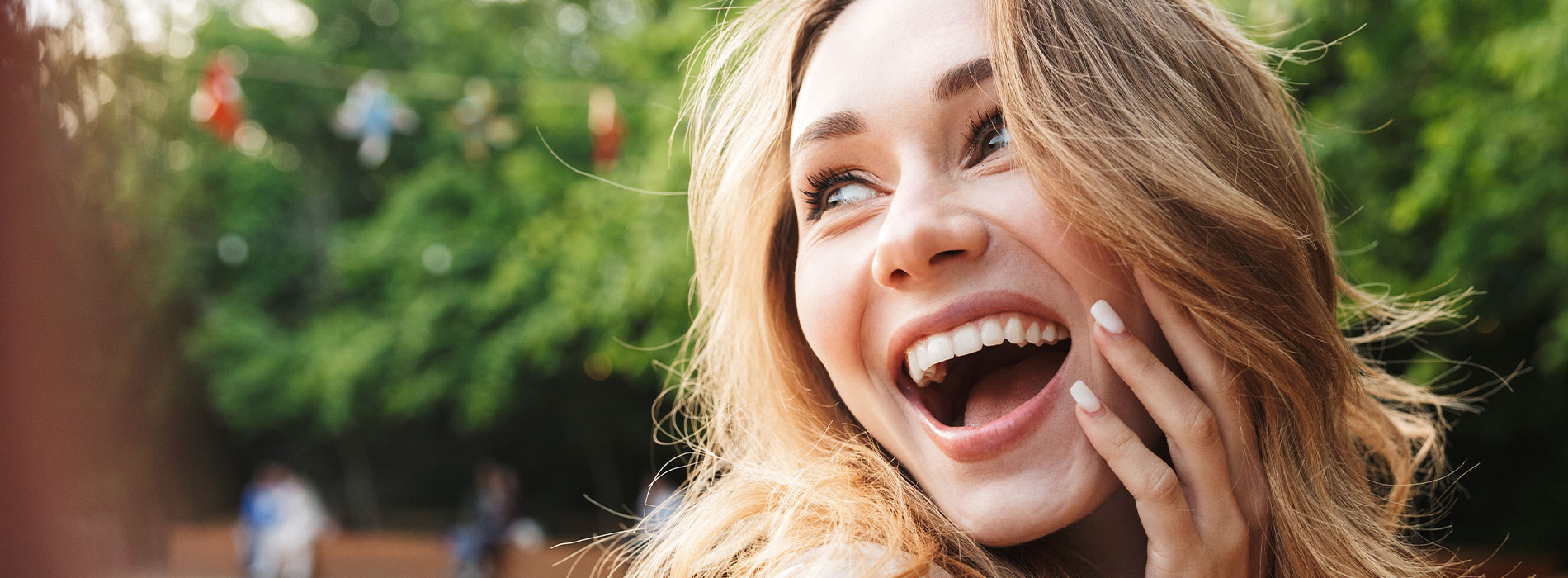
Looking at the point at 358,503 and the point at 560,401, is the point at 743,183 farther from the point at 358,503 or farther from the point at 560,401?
the point at 358,503

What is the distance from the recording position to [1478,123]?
5.72 meters

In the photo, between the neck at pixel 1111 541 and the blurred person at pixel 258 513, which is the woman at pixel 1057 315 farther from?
the blurred person at pixel 258 513

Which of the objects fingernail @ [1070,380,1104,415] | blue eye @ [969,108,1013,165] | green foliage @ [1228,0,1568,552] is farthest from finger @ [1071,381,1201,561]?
green foliage @ [1228,0,1568,552]

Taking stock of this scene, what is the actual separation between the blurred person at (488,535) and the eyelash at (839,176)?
12058mm

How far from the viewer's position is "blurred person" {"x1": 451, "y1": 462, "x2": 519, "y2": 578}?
12.6 metres

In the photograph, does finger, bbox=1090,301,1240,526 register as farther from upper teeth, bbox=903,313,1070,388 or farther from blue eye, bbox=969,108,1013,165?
blue eye, bbox=969,108,1013,165

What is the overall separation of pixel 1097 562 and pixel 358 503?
68.3 feet

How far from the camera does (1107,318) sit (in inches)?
51.1

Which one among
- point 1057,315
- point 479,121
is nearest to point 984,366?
point 1057,315

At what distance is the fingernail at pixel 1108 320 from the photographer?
130cm

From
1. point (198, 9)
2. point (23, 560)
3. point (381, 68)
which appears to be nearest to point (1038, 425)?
point (23, 560)

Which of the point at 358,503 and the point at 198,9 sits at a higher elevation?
the point at 198,9

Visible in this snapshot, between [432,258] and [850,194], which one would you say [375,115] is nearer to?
[432,258]

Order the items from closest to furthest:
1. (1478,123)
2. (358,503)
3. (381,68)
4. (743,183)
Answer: (743,183)
(1478,123)
(381,68)
(358,503)
